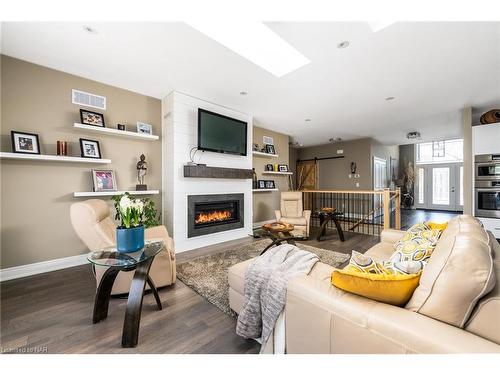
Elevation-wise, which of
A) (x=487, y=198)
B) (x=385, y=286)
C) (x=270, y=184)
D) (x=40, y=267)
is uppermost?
(x=270, y=184)

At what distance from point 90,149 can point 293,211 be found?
3967 millimetres

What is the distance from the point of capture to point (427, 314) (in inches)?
34.6

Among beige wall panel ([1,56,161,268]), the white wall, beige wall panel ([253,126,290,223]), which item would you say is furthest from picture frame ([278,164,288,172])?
beige wall panel ([1,56,161,268])

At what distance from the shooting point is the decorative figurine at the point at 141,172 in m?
3.41

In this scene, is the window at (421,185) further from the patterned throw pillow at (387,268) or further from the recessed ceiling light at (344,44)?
the patterned throw pillow at (387,268)

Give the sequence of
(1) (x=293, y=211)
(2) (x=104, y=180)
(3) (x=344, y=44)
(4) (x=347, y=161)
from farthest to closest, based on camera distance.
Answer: (4) (x=347, y=161) < (1) (x=293, y=211) < (2) (x=104, y=180) < (3) (x=344, y=44)

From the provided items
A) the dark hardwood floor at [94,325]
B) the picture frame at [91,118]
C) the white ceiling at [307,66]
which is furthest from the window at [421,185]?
the picture frame at [91,118]

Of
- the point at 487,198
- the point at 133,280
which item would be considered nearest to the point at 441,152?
the point at 487,198

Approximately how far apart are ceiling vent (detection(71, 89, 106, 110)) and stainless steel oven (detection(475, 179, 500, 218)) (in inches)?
267

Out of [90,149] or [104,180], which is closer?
[90,149]

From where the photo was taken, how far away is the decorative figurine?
3414 millimetres

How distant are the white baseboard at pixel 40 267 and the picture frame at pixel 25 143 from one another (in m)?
1.42

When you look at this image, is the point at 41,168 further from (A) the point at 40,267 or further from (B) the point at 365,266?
(B) the point at 365,266

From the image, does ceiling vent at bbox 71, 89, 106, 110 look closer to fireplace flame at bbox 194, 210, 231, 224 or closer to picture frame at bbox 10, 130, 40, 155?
picture frame at bbox 10, 130, 40, 155
